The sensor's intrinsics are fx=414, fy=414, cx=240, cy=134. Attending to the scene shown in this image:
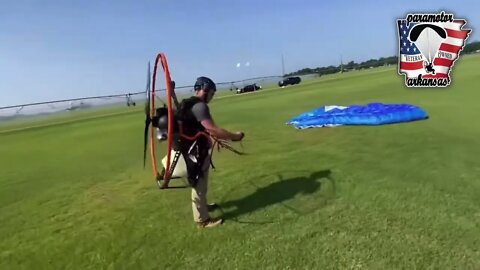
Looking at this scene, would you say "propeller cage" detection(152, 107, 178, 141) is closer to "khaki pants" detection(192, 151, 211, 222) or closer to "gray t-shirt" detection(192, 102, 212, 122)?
"gray t-shirt" detection(192, 102, 212, 122)

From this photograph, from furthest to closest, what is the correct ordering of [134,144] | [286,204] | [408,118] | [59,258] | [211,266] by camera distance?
[134,144] → [408,118] → [286,204] → [59,258] → [211,266]

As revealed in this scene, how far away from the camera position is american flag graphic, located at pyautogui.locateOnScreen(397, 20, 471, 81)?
2364 centimetres

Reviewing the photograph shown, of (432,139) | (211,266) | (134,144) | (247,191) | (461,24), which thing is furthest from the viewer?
(461,24)

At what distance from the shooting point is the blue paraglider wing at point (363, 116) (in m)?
14.0

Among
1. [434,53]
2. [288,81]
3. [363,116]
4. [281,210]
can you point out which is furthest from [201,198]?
[288,81]

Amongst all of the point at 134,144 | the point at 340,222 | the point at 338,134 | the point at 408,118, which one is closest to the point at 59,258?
the point at 340,222

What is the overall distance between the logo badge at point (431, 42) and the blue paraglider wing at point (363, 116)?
11083 millimetres

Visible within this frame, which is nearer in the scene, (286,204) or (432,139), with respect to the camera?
(286,204)

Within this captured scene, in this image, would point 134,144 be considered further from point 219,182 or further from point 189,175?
point 189,175

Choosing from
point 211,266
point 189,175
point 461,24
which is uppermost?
point 461,24

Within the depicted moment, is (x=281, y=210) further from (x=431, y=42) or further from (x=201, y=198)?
(x=431, y=42)

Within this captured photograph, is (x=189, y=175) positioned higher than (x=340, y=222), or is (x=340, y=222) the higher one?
(x=189, y=175)

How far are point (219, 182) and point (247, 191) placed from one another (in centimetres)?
99

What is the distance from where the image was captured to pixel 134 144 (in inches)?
637
